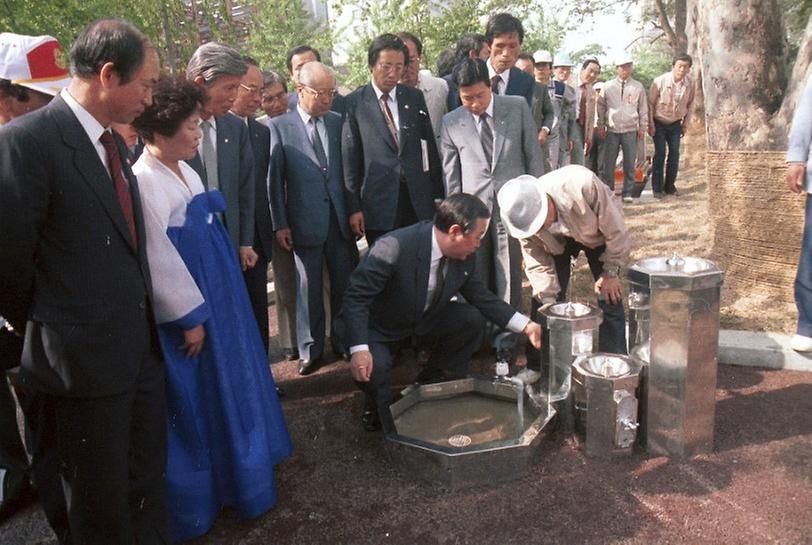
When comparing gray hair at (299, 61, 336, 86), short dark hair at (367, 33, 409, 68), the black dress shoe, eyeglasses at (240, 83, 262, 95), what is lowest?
the black dress shoe

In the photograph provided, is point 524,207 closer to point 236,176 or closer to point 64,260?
point 236,176

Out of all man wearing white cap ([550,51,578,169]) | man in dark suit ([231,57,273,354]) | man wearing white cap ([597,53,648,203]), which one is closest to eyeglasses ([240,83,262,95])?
man in dark suit ([231,57,273,354])

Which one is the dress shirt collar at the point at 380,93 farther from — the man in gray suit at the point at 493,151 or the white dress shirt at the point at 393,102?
the man in gray suit at the point at 493,151

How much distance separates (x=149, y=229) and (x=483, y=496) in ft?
5.89

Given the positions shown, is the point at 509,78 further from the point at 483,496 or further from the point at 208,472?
the point at 208,472

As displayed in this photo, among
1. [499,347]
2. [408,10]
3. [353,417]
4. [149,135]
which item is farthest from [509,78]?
[408,10]

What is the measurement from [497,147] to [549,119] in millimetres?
1843

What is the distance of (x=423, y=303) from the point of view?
3588 mm

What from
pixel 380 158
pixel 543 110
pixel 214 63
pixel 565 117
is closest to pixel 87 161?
pixel 214 63

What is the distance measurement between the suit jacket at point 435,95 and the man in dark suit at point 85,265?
3097 mm

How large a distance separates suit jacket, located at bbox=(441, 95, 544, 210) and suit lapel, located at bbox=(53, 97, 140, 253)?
107 inches

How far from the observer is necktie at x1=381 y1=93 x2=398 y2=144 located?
4320 millimetres

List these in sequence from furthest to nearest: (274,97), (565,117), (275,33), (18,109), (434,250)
A: 1. (275,33)
2. (565,117)
3. (274,97)
4. (434,250)
5. (18,109)

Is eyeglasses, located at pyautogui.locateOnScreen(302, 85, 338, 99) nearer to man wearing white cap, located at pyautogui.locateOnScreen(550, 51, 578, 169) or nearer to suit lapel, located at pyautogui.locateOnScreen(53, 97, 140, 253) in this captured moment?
suit lapel, located at pyautogui.locateOnScreen(53, 97, 140, 253)
